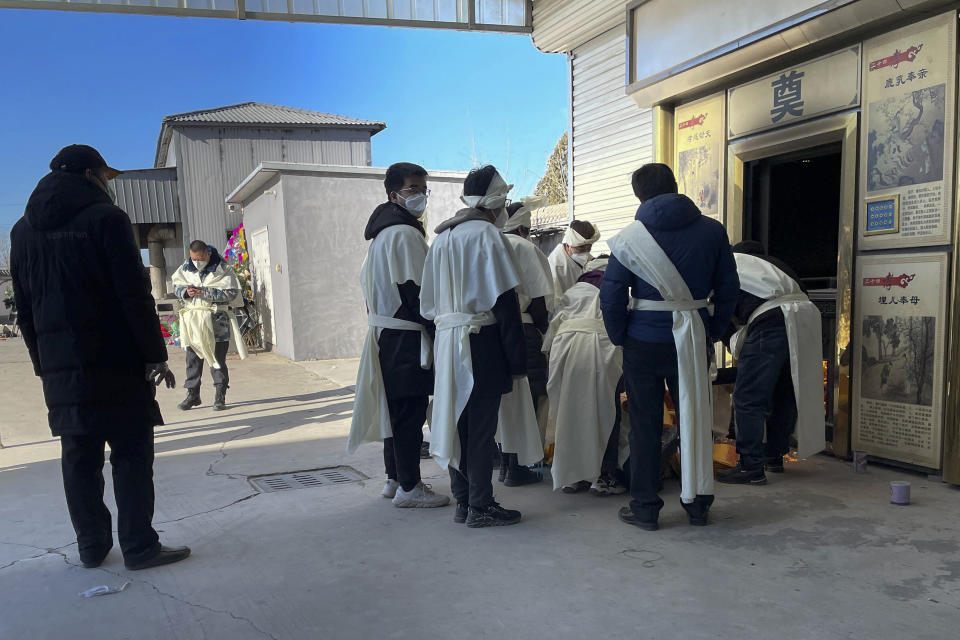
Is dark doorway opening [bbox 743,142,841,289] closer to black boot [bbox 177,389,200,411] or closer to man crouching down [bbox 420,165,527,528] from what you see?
man crouching down [bbox 420,165,527,528]

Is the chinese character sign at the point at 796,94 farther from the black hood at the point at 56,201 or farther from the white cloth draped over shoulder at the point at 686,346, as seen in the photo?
the black hood at the point at 56,201

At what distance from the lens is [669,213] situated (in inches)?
133

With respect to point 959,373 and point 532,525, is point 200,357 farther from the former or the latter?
point 959,373

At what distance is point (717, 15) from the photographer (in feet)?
16.6

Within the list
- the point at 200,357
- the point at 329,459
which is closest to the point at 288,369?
the point at 200,357

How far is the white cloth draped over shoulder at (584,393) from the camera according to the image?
396 centimetres

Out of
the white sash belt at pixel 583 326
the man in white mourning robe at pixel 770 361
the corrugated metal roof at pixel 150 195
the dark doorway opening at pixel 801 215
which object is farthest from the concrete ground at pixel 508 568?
the corrugated metal roof at pixel 150 195

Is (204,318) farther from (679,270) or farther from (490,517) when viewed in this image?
(679,270)

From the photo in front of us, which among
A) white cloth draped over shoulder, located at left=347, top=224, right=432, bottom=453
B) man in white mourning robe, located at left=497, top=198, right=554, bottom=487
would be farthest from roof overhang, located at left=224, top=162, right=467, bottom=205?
white cloth draped over shoulder, located at left=347, top=224, right=432, bottom=453

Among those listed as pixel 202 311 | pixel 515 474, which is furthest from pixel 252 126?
pixel 515 474

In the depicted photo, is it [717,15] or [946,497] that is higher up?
[717,15]

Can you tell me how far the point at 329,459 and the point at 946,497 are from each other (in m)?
3.95

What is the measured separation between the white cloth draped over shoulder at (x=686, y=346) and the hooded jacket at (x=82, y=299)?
7.50 ft

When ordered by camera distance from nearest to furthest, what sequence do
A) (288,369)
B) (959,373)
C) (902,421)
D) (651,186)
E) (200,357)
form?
(651,186) → (959,373) → (902,421) → (200,357) → (288,369)
